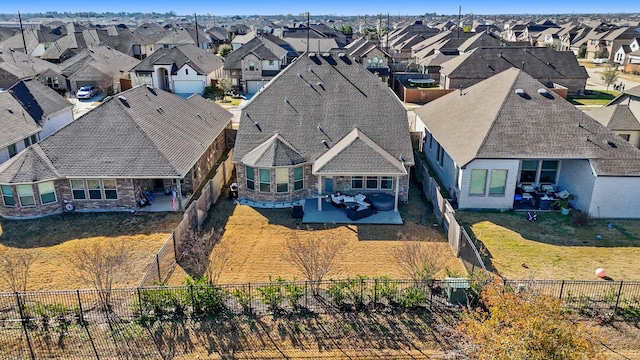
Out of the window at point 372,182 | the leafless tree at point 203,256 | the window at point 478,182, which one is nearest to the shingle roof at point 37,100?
the leafless tree at point 203,256

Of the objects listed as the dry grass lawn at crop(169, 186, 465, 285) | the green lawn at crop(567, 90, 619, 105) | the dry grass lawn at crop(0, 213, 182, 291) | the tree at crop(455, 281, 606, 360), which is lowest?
the dry grass lawn at crop(0, 213, 182, 291)

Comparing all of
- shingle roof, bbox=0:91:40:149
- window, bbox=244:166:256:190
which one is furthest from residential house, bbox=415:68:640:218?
shingle roof, bbox=0:91:40:149

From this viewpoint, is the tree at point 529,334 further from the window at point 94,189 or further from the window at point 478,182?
the window at point 94,189

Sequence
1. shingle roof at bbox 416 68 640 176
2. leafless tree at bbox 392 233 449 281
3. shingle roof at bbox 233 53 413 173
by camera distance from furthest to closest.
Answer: shingle roof at bbox 233 53 413 173
shingle roof at bbox 416 68 640 176
leafless tree at bbox 392 233 449 281

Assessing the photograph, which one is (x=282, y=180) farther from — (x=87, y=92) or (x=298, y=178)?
(x=87, y=92)

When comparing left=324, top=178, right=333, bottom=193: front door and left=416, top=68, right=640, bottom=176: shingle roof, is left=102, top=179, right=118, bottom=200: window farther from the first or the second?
left=416, top=68, right=640, bottom=176: shingle roof

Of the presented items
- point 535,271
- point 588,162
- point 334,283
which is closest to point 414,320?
point 334,283

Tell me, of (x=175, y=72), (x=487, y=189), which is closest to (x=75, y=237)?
(x=487, y=189)

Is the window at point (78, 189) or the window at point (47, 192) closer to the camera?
the window at point (47, 192)
